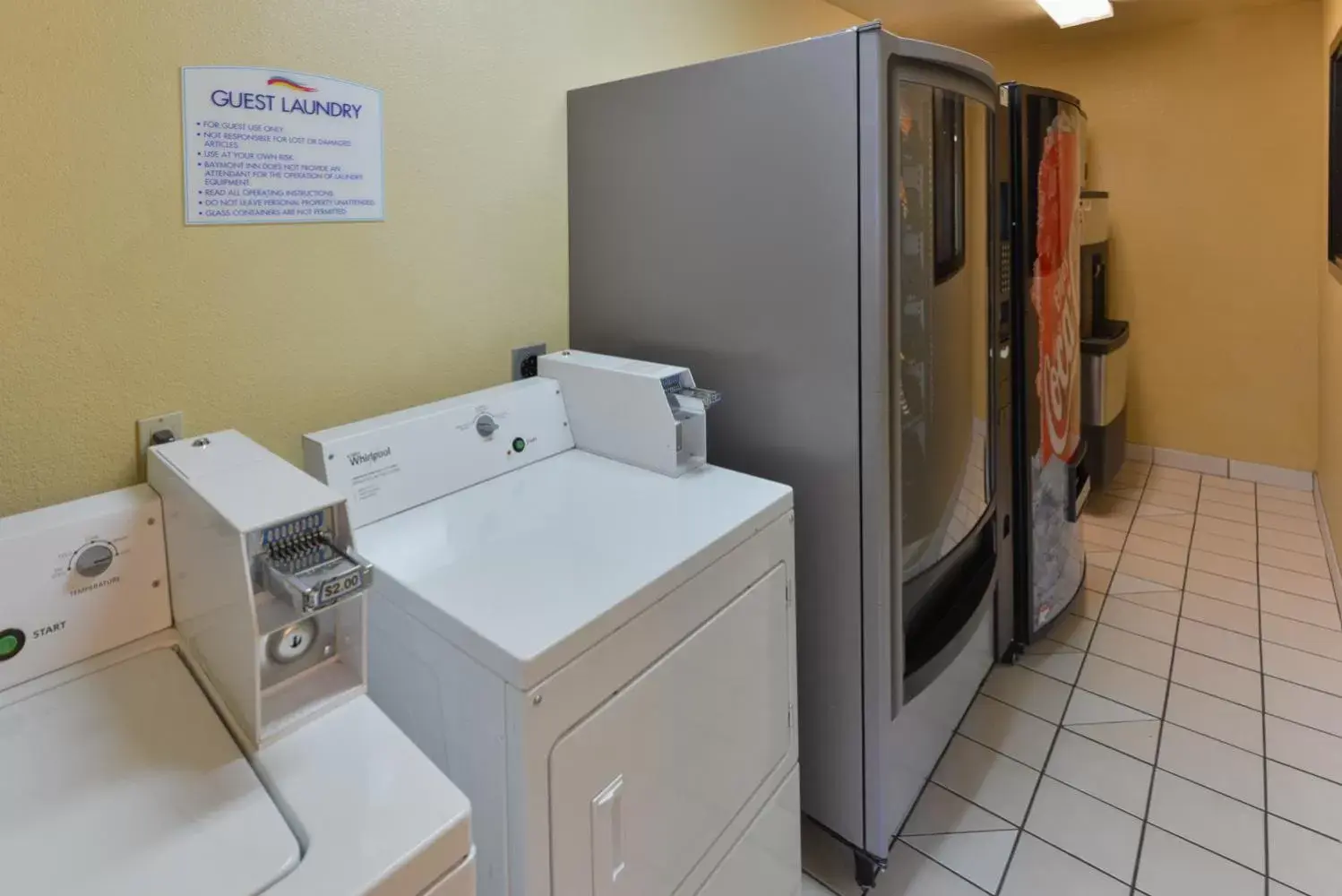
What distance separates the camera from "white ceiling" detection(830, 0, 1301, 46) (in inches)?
124

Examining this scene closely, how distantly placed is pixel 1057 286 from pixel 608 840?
205 cm

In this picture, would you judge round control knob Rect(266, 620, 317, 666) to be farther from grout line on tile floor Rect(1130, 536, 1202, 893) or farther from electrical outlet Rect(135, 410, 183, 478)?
grout line on tile floor Rect(1130, 536, 1202, 893)

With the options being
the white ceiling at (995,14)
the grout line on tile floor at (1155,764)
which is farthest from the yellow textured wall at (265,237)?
the grout line on tile floor at (1155,764)

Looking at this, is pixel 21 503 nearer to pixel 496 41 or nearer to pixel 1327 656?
pixel 496 41

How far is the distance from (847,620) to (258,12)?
5.06ft

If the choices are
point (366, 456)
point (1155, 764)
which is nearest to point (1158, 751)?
point (1155, 764)

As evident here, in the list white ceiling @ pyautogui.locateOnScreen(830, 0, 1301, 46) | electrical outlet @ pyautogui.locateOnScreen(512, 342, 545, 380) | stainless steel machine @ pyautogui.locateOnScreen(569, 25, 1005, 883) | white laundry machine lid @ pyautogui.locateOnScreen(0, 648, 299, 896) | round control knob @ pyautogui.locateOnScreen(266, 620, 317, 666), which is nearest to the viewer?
white laundry machine lid @ pyautogui.locateOnScreen(0, 648, 299, 896)

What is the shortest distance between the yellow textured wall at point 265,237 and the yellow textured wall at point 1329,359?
275cm

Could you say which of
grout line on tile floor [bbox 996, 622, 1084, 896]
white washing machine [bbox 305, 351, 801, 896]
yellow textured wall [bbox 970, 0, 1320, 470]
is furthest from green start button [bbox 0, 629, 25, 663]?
yellow textured wall [bbox 970, 0, 1320, 470]

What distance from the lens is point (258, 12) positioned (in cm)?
133

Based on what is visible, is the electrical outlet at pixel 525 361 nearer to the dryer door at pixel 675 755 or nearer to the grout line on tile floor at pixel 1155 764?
the dryer door at pixel 675 755

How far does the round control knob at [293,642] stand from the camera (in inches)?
34.6

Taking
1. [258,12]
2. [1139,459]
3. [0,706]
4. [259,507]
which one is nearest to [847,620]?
[259,507]

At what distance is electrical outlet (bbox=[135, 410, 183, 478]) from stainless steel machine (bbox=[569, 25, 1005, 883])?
Result: 0.94 m
